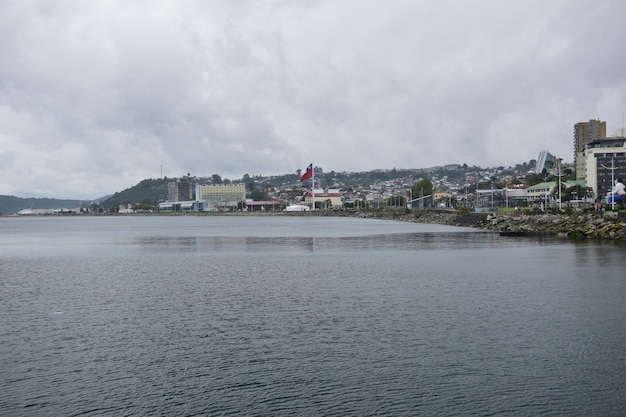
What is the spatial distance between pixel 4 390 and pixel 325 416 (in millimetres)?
8126

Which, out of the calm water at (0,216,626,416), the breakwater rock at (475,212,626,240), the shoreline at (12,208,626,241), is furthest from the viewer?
the shoreline at (12,208,626,241)

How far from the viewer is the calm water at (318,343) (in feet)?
49.1

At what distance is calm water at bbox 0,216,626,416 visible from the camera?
49.1 ft

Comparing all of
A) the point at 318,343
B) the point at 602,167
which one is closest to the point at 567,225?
the point at 318,343

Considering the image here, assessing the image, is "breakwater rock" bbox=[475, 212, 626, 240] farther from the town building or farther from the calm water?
the town building

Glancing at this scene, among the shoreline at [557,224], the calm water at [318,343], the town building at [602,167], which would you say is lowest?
the calm water at [318,343]

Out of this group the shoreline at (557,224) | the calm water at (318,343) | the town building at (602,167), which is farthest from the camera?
the town building at (602,167)

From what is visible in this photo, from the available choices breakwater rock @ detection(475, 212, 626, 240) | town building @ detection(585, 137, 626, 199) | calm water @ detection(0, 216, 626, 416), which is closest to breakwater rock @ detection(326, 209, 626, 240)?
breakwater rock @ detection(475, 212, 626, 240)

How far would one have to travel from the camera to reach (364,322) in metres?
22.8

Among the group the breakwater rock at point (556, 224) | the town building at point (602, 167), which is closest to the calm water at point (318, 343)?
the breakwater rock at point (556, 224)

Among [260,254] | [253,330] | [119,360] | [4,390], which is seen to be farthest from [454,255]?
[4,390]

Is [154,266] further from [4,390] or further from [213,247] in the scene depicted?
[4,390]

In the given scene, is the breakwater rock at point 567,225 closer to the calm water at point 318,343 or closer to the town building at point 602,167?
the calm water at point 318,343

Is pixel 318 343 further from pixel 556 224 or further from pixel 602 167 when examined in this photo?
pixel 602 167
